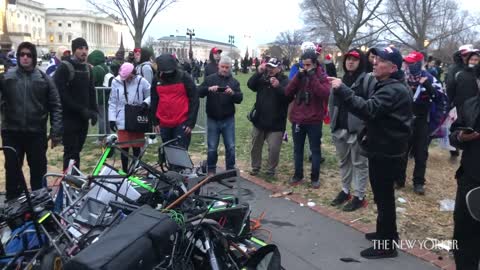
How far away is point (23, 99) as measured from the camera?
5.38 metres

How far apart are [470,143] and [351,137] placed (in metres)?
2.18

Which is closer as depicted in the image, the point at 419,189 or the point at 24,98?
the point at 24,98

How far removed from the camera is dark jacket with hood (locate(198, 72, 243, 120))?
6.68 metres

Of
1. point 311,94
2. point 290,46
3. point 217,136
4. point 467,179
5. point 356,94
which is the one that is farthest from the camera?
point 290,46

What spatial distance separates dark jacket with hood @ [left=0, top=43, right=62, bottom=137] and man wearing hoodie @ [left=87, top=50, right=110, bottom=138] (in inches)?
123

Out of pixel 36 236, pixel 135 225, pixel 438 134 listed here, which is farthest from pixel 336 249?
pixel 438 134

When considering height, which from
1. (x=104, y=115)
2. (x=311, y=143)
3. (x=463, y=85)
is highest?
(x=463, y=85)

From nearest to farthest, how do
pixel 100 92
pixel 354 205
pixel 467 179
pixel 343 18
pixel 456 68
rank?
pixel 467 179 → pixel 354 205 → pixel 456 68 → pixel 100 92 → pixel 343 18

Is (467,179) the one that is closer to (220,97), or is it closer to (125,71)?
(220,97)

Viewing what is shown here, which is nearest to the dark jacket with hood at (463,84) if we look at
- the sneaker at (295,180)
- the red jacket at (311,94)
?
the red jacket at (311,94)

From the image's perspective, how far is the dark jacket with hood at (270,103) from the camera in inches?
263

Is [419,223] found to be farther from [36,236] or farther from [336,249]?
[36,236]

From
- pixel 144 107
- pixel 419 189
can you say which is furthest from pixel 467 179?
pixel 144 107

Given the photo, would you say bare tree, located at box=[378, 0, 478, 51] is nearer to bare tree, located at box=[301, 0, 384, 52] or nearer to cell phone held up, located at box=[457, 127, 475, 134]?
bare tree, located at box=[301, 0, 384, 52]
